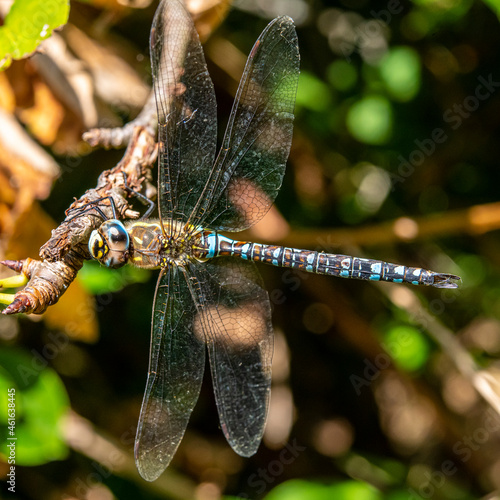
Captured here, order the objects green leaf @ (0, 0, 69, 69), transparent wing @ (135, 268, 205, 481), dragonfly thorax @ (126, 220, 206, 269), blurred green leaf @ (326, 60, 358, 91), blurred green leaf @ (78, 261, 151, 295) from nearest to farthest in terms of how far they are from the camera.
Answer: green leaf @ (0, 0, 69, 69), transparent wing @ (135, 268, 205, 481), dragonfly thorax @ (126, 220, 206, 269), blurred green leaf @ (78, 261, 151, 295), blurred green leaf @ (326, 60, 358, 91)

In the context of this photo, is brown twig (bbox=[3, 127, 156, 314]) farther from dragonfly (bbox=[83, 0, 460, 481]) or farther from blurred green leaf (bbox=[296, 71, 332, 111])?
blurred green leaf (bbox=[296, 71, 332, 111])

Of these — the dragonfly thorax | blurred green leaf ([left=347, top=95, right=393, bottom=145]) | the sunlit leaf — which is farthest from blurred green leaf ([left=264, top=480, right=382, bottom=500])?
blurred green leaf ([left=347, top=95, right=393, bottom=145])

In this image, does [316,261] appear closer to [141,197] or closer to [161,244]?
[161,244]

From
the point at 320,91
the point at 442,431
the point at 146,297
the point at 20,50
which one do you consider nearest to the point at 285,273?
the point at 146,297

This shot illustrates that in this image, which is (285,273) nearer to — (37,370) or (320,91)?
(320,91)

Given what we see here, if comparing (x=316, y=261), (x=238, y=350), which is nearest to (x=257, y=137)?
(x=316, y=261)

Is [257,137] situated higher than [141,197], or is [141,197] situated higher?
[257,137]
